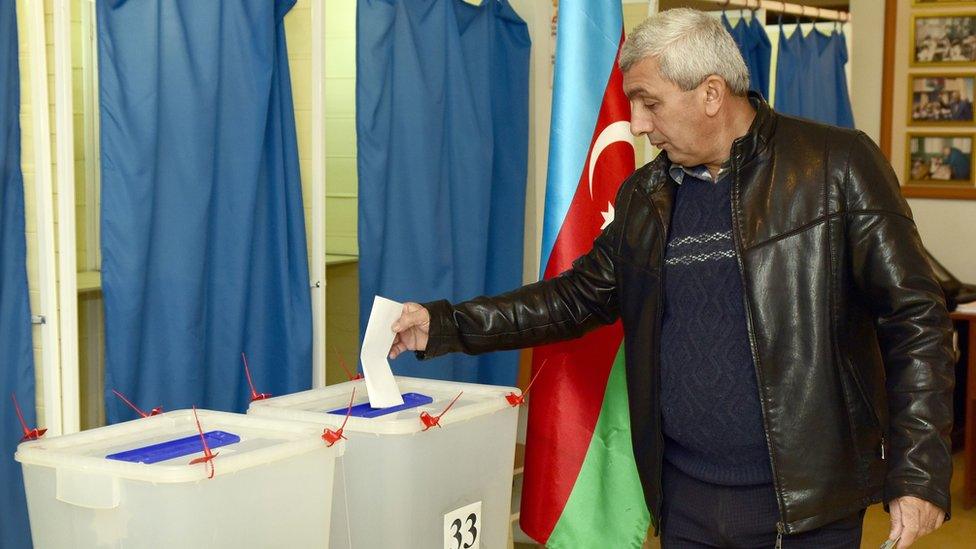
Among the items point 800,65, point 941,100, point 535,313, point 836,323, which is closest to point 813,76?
point 800,65

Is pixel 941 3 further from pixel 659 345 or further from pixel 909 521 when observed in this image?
pixel 909 521

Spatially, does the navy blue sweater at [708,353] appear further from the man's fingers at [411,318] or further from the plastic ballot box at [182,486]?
the plastic ballot box at [182,486]

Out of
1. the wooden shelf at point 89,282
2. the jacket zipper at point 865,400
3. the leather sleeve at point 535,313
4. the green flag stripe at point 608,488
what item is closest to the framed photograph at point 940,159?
the green flag stripe at point 608,488

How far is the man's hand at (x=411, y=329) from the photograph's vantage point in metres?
2.01

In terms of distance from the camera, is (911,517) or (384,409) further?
(384,409)

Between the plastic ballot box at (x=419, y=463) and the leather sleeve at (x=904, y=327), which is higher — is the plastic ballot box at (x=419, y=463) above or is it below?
below

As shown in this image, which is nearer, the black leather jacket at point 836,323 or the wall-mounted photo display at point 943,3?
the black leather jacket at point 836,323

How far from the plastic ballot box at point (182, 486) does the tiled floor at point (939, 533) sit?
1.91 meters

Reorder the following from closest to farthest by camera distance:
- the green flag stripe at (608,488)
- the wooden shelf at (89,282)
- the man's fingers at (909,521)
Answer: the man's fingers at (909,521) → the green flag stripe at (608,488) → the wooden shelf at (89,282)

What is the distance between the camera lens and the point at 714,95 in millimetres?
1718

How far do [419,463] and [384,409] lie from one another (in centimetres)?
13

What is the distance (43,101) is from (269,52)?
0.58 metres

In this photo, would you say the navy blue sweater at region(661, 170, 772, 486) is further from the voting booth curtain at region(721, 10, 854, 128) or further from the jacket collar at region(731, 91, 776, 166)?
the voting booth curtain at region(721, 10, 854, 128)

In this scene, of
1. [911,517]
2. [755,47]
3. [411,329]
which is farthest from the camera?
[755,47]
